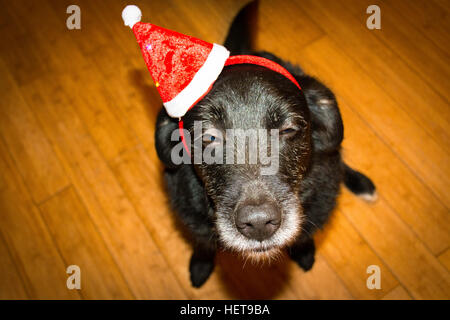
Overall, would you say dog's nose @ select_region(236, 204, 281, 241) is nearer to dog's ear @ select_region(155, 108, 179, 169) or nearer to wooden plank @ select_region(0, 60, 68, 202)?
dog's ear @ select_region(155, 108, 179, 169)

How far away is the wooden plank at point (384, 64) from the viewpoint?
2762 millimetres

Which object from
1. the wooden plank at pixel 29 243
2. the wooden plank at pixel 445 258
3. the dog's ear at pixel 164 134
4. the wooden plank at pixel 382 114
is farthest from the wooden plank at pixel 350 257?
the wooden plank at pixel 29 243

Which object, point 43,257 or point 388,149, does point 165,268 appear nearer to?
point 43,257

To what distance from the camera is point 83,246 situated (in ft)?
8.83

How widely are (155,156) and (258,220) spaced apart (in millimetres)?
1504

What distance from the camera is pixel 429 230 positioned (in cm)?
249

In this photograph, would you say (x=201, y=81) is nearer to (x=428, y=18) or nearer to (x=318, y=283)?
(x=318, y=283)


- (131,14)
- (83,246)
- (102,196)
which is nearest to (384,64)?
(131,14)

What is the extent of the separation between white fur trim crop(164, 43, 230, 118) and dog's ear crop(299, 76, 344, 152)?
24.2 inches

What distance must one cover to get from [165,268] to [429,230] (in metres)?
1.92

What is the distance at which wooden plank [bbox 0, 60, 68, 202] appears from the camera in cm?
289

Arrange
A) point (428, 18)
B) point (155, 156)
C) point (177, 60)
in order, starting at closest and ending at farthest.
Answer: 1. point (177, 60)
2. point (155, 156)
3. point (428, 18)

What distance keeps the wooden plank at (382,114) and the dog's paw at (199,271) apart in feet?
5.50
